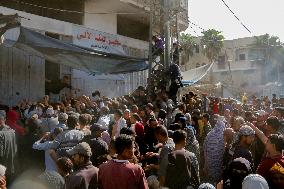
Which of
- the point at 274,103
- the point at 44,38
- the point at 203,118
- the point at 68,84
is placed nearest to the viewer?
the point at 203,118

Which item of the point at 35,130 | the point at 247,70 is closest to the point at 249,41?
the point at 247,70

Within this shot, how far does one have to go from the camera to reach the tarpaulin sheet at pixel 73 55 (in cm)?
1129

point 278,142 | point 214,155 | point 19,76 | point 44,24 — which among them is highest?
point 44,24

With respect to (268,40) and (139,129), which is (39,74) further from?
(268,40)

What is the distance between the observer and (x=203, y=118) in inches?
382

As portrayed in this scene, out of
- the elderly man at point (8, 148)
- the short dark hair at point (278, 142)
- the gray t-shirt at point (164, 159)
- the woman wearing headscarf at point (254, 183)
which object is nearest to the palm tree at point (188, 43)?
the elderly man at point (8, 148)

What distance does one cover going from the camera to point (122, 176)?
13.6 ft

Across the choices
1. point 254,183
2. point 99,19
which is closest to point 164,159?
point 254,183

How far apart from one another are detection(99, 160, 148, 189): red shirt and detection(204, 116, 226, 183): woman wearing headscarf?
2709 millimetres

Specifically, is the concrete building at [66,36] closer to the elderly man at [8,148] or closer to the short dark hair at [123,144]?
the elderly man at [8,148]

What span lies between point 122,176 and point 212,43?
51235mm

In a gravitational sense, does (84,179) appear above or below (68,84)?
below

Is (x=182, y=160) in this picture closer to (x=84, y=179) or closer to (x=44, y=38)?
→ (x=84, y=179)

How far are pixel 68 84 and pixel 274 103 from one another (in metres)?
8.97
